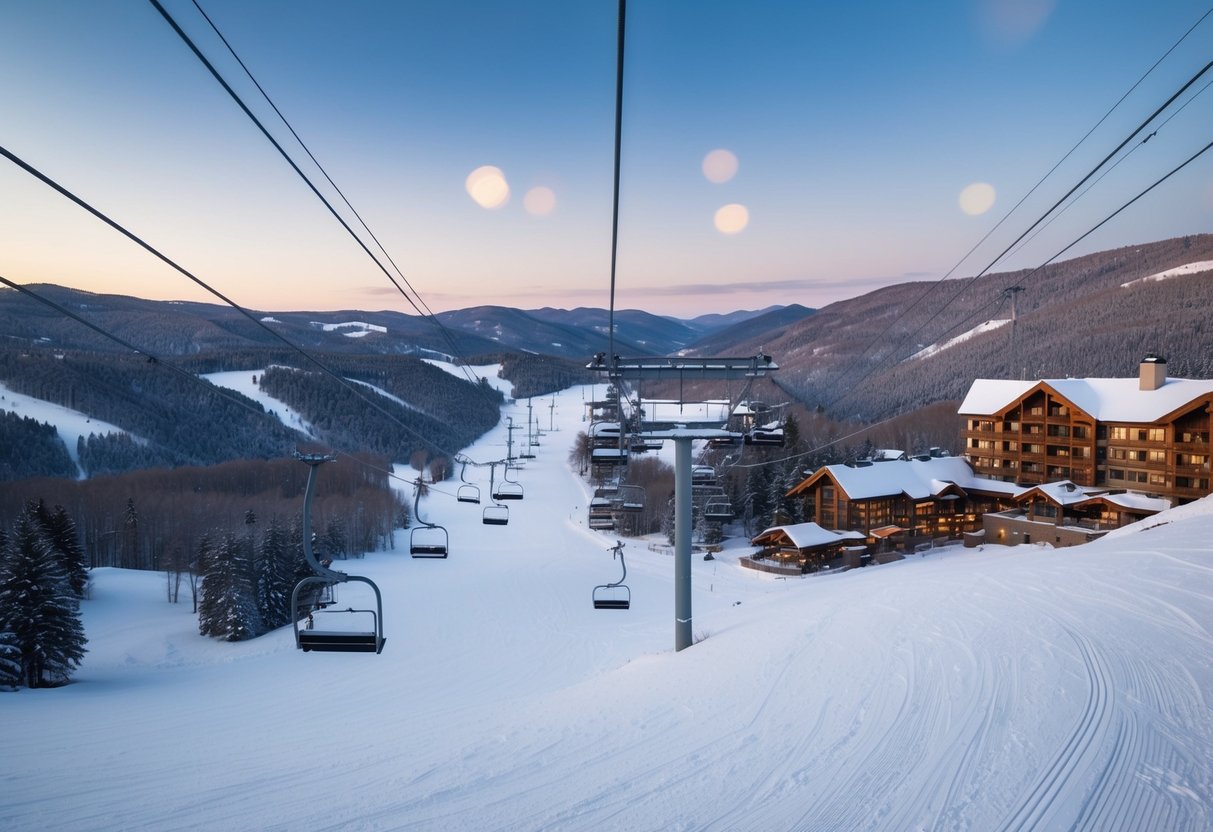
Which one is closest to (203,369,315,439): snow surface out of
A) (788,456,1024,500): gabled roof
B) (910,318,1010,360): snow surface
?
(788,456,1024,500): gabled roof

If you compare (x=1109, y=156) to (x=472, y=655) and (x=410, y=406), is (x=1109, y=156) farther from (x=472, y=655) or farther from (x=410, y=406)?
(x=410, y=406)

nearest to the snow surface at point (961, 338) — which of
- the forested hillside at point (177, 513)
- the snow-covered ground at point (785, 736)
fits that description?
the forested hillside at point (177, 513)

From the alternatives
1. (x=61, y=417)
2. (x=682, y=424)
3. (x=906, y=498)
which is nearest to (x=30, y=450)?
(x=61, y=417)

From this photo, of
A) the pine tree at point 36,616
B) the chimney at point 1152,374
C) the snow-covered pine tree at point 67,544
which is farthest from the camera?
the snow-covered pine tree at point 67,544

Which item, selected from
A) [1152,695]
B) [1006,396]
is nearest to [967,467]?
[1006,396]

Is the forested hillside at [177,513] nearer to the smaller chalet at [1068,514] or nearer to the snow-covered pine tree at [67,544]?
the snow-covered pine tree at [67,544]

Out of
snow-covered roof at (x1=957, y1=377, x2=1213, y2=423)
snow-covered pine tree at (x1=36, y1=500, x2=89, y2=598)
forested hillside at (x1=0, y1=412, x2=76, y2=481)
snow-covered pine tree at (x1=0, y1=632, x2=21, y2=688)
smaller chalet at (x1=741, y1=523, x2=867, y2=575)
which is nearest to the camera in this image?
snow-covered pine tree at (x1=0, y1=632, x2=21, y2=688)

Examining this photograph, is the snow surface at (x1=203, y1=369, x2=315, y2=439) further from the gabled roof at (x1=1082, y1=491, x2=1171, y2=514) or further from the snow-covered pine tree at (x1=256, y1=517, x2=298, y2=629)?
the gabled roof at (x1=1082, y1=491, x2=1171, y2=514)
